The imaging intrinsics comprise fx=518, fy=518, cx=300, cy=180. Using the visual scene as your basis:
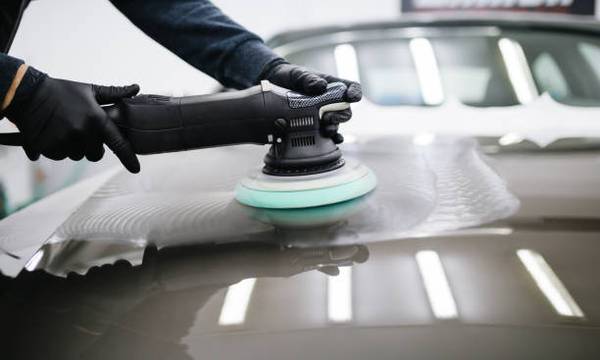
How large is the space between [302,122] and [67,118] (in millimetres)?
324

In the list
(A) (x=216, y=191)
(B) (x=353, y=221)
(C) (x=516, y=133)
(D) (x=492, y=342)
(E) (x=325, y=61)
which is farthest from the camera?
(E) (x=325, y=61)

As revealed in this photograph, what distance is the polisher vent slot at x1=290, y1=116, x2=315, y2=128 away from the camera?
0.77 metres

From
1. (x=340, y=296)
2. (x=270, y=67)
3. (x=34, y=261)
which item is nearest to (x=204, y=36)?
(x=270, y=67)

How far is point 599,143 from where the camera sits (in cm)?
96

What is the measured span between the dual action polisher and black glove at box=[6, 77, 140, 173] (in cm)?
2

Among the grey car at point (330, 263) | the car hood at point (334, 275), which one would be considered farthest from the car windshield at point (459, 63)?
the car hood at point (334, 275)

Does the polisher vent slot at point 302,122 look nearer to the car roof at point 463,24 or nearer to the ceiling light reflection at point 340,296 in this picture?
the ceiling light reflection at point 340,296

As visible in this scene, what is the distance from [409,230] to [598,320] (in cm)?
23

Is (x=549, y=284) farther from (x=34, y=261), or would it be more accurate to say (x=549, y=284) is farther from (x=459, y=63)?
(x=459, y=63)

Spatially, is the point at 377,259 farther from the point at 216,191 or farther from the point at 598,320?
the point at 216,191

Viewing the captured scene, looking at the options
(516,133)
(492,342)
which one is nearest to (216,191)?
(492,342)

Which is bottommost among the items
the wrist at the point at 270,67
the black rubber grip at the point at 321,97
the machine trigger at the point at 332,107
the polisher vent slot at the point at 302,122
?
the polisher vent slot at the point at 302,122

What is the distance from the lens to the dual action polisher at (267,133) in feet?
2.38

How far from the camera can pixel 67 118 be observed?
2.22 ft
